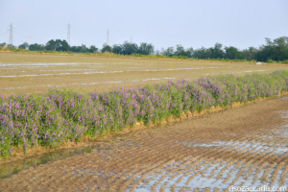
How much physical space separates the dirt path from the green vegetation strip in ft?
2.32

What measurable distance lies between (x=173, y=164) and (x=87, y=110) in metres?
3.22

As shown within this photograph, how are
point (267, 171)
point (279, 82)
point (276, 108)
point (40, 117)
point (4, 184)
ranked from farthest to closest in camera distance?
1. point (279, 82)
2. point (276, 108)
3. point (40, 117)
4. point (267, 171)
5. point (4, 184)

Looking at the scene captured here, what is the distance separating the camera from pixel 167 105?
1289cm

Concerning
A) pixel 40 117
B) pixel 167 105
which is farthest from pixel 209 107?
pixel 40 117

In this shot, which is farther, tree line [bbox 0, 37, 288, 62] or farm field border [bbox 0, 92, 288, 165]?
tree line [bbox 0, 37, 288, 62]

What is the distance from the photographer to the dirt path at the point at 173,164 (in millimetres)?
6211

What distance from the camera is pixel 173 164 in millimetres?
7516

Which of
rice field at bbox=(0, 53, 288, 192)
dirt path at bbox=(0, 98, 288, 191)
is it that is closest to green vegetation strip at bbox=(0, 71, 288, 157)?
rice field at bbox=(0, 53, 288, 192)

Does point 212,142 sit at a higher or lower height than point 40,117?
lower

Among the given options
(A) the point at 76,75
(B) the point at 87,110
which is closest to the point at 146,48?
(A) the point at 76,75

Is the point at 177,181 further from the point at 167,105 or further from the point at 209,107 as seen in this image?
the point at 209,107

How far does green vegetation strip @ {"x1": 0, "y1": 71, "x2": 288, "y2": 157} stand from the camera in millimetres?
8219

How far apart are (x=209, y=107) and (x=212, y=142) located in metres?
6.27

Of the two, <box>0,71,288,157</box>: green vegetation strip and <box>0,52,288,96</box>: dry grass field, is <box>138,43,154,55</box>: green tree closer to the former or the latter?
<box>0,52,288,96</box>: dry grass field
